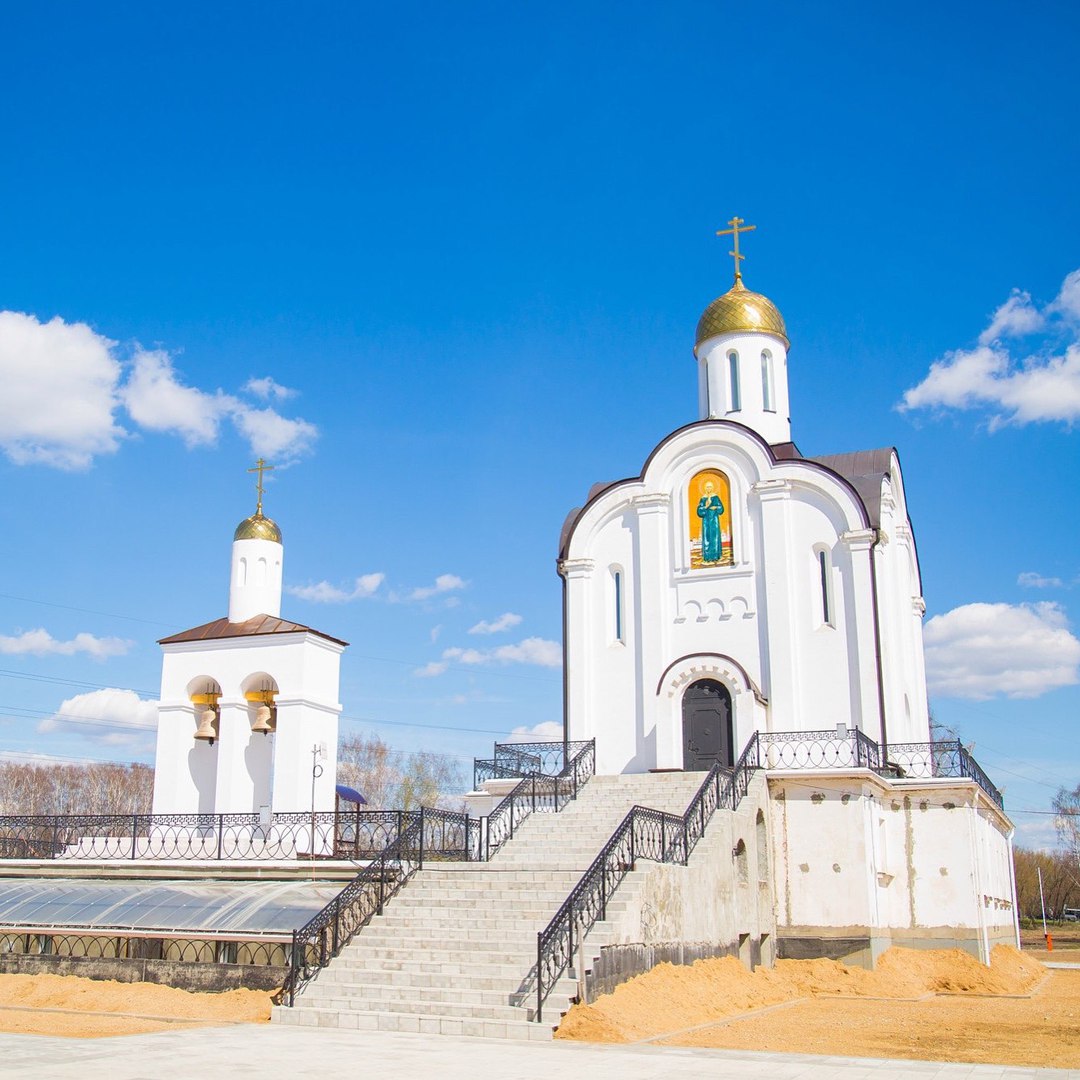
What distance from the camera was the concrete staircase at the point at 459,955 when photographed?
11.2 metres

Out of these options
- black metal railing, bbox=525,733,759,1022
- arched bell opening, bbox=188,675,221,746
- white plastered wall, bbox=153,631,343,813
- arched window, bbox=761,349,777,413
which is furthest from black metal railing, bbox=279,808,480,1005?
arched window, bbox=761,349,777,413

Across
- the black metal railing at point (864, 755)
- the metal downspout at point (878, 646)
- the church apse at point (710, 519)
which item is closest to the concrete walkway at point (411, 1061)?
the black metal railing at point (864, 755)

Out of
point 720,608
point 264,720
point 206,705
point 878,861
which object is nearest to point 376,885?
point 878,861

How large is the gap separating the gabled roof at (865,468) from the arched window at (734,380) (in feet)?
7.28

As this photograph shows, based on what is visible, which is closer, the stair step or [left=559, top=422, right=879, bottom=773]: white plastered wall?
the stair step

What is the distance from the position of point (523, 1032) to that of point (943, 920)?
9661mm

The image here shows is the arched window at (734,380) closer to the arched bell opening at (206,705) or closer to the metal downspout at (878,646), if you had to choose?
the metal downspout at (878,646)

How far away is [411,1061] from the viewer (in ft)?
30.4

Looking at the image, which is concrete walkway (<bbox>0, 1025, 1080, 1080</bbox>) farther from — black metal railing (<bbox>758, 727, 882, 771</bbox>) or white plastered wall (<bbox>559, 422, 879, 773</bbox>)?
white plastered wall (<bbox>559, 422, 879, 773</bbox>)

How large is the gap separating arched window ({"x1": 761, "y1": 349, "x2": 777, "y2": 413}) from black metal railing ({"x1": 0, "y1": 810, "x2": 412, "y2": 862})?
11.8 m

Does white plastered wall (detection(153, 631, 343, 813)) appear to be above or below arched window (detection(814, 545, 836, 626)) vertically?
below

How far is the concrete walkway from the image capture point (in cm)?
862

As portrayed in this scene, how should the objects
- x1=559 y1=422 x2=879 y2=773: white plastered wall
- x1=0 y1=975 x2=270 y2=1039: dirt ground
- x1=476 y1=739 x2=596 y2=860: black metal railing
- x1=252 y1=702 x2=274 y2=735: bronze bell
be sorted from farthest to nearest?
x1=252 y1=702 x2=274 y2=735: bronze bell
x1=559 y1=422 x2=879 y2=773: white plastered wall
x1=476 y1=739 x2=596 y2=860: black metal railing
x1=0 y1=975 x2=270 y2=1039: dirt ground

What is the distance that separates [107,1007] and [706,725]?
11.4 meters
